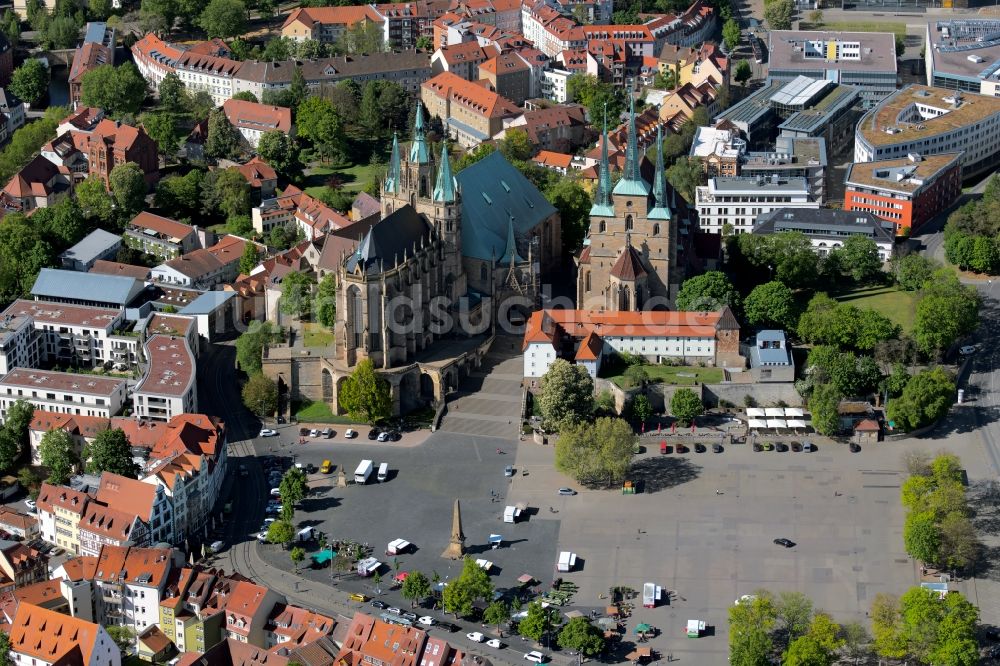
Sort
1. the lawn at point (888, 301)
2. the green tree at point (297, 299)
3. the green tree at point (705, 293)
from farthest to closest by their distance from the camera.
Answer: the lawn at point (888, 301), the green tree at point (297, 299), the green tree at point (705, 293)

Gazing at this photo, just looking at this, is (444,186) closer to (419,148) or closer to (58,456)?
(419,148)

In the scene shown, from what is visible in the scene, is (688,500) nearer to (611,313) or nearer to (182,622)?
(611,313)

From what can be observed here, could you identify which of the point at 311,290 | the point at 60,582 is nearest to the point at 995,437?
the point at 311,290

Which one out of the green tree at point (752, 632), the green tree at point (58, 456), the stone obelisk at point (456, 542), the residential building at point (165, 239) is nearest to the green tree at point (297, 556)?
the stone obelisk at point (456, 542)

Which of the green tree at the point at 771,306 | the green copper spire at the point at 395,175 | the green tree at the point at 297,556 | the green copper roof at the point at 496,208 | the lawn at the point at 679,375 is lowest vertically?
the green tree at the point at 297,556

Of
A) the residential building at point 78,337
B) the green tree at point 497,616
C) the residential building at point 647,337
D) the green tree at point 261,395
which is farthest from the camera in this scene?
the residential building at point 78,337

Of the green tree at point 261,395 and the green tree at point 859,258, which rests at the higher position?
the green tree at point 859,258

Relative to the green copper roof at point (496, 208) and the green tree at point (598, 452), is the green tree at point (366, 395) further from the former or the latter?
the green copper roof at point (496, 208)
